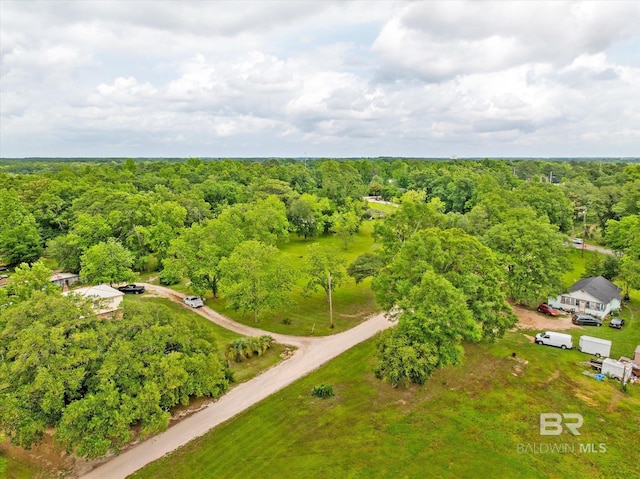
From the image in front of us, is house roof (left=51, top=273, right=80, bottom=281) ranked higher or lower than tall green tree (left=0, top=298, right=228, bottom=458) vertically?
lower

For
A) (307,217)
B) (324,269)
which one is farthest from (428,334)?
(307,217)

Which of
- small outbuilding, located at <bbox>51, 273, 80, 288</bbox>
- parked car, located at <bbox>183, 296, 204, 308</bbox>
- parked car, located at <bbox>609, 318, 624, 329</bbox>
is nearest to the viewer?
parked car, located at <bbox>609, 318, 624, 329</bbox>

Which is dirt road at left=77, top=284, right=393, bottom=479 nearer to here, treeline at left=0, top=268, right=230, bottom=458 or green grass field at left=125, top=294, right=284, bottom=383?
green grass field at left=125, top=294, right=284, bottom=383

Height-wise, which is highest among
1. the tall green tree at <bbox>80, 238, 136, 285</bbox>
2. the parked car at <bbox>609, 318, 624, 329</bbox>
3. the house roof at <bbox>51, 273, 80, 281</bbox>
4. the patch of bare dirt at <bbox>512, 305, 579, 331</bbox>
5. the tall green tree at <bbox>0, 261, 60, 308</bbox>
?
the tall green tree at <bbox>0, 261, 60, 308</bbox>

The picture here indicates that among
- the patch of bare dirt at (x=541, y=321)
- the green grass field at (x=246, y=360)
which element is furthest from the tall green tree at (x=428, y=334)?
the patch of bare dirt at (x=541, y=321)

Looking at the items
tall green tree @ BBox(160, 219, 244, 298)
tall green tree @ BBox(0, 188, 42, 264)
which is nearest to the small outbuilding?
tall green tree @ BBox(0, 188, 42, 264)

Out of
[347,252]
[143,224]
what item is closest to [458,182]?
[347,252]

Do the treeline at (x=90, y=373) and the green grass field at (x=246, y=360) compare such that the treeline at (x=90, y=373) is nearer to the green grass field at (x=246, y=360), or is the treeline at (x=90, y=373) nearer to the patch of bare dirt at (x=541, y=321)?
the green grass field at (x=246, y=360)
